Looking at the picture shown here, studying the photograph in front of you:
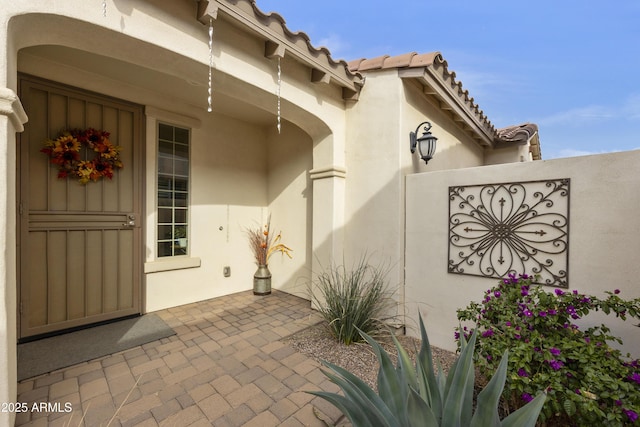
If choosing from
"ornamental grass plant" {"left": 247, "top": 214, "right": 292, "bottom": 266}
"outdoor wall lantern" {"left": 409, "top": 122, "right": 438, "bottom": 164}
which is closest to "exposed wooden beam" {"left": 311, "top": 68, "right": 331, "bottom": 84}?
"outdoor wall lantern" {"left": 409, "top": 122, "right": 438, "bottom": 164}

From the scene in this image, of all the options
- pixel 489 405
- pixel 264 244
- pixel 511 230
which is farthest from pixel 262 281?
pixel 489 405

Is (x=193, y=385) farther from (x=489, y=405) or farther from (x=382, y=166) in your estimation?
(x=382, y=166)

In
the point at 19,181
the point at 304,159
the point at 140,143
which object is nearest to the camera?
the point at 19,181

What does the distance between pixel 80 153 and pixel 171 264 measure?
1737 millimetres

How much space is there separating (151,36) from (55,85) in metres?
1.89

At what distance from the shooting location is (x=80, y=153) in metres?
3.06

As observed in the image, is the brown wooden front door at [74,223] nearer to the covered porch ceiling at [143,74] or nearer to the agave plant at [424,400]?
A: the covered porch ceiling at [143,74]

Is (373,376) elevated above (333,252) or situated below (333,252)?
below

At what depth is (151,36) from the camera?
2.00 meters

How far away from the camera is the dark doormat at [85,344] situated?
2.35 metres

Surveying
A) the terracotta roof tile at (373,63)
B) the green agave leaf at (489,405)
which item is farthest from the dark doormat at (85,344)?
the terracotta roof tile at (373,63)

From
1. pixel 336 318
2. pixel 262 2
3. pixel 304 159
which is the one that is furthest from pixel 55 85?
pixel 336 318

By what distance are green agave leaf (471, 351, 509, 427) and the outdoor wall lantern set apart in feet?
8.59

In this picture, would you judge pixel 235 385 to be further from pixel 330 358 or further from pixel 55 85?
pixel 55 85
